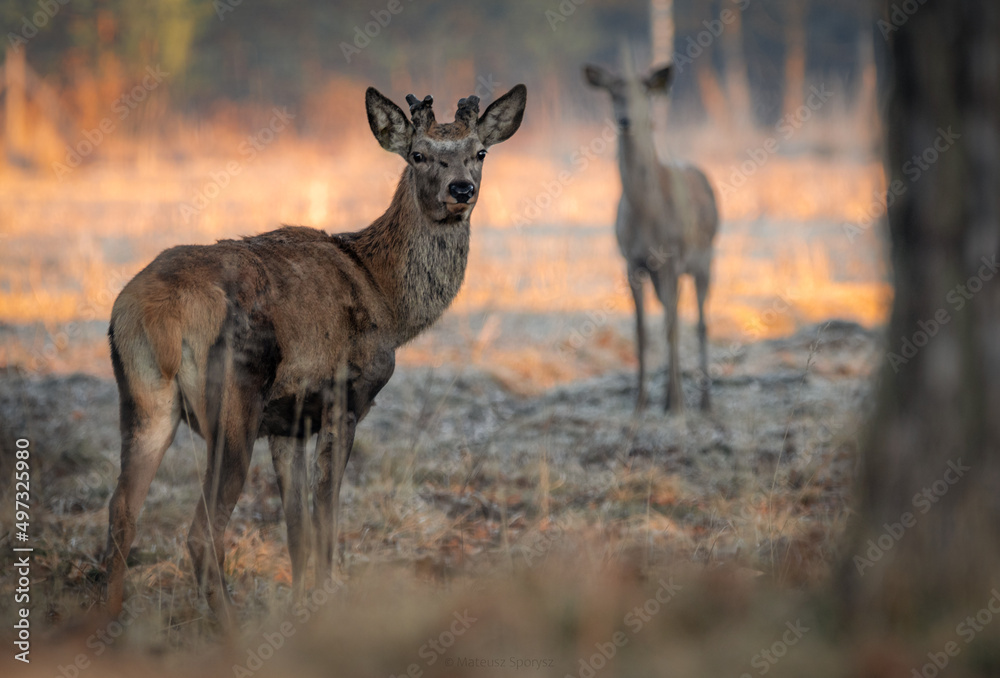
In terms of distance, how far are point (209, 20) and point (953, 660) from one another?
98.4 feet

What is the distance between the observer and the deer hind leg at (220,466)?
4277 mm

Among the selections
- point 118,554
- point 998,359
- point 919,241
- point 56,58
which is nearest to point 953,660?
point 998,359

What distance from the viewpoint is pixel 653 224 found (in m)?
9.13

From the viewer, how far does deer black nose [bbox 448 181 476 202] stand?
5.34 metres

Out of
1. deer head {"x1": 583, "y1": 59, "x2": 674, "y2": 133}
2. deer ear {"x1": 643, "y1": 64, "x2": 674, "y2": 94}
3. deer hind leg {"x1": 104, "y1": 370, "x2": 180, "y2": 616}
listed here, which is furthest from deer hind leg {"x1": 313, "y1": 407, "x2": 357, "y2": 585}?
deer ear {"x1": 643, "y1": 64, "x2": 674, "y2": 94}

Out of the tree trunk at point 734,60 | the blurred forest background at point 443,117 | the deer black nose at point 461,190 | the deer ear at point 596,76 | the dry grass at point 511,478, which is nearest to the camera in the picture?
the dry grass at point 511,478

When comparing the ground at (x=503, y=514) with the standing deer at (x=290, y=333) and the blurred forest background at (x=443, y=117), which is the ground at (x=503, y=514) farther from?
the blurred forest background at (x=443, y=117)

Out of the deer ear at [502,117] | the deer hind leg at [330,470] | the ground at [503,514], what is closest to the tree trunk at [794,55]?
the ground at [503,514]

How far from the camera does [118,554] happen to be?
4125 mm

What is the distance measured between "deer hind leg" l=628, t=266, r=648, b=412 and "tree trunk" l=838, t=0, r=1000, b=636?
16.4 ft

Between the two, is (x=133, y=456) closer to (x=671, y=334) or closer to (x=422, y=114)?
(x=422, y=114)

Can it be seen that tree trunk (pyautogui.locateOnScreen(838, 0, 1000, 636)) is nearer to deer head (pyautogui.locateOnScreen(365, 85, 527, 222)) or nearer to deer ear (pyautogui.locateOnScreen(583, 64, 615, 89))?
deer head (pyautogui.locateOnScreen(365, 85, 527, 222))

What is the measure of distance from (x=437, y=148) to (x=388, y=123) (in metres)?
0.34

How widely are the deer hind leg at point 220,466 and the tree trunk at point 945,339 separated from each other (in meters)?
2.44
